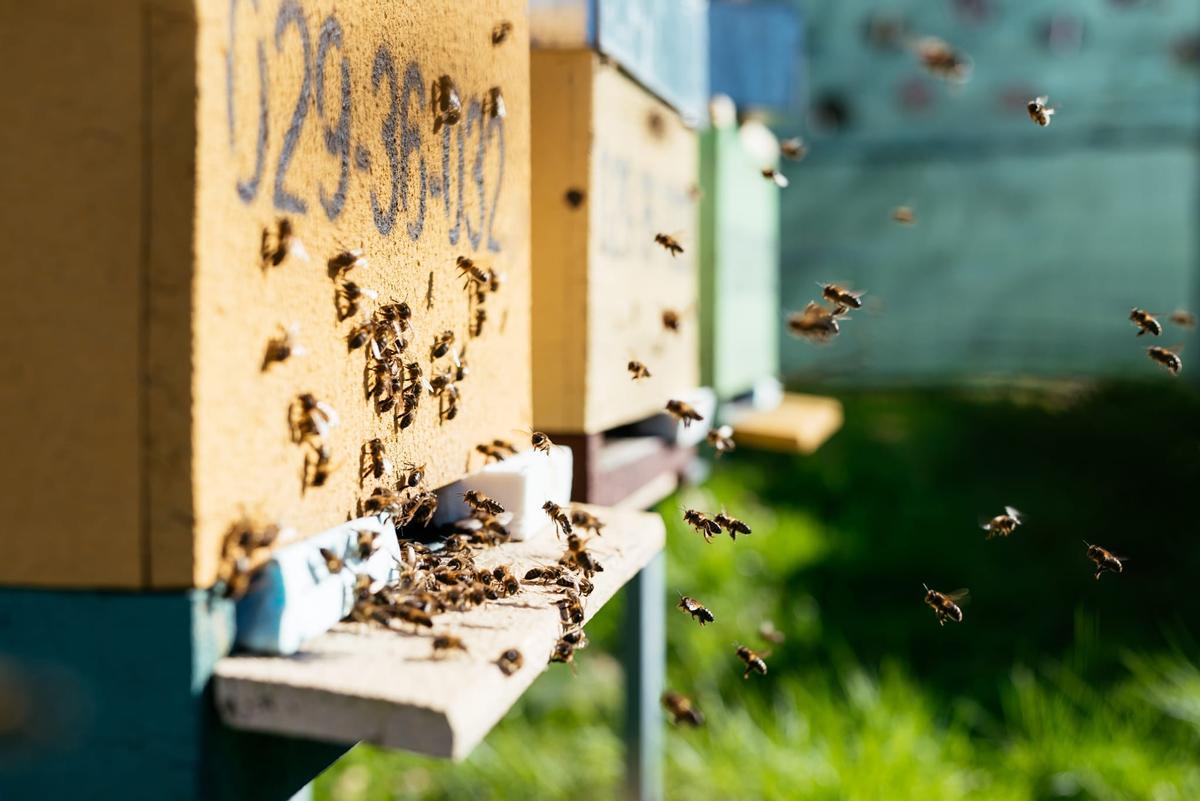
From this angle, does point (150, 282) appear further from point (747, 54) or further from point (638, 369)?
point (747, 54)

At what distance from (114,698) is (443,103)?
879 millimetres

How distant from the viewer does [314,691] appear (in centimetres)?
112

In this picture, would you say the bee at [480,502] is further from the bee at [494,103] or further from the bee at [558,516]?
the bee at [494,103]

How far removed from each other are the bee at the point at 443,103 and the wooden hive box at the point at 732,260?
2208 millimetres

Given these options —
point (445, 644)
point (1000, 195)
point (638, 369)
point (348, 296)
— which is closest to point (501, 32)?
point (348, 296)

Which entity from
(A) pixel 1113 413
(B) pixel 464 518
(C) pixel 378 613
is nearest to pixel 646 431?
(B) pixel 464 518

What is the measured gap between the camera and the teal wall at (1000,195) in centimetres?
1127

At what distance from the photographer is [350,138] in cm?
140

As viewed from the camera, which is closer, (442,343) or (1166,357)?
(442,343)

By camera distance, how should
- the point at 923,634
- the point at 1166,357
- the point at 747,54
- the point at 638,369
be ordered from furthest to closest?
1. the point at 923,634
2. the point at 747,54
3. the point at 1166,357
4. the point at 638,369

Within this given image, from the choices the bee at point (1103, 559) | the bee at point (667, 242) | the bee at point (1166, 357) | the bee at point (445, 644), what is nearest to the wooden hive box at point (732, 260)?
the bee at point (667, 242)

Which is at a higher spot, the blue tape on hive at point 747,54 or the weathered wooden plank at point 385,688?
the blue tape on hive at point 747,54

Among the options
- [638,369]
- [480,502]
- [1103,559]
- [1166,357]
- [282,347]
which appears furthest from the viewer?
[1166,357]

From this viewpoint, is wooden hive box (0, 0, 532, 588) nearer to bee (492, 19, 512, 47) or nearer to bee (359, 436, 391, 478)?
bee (359, 436, 391, 478)
